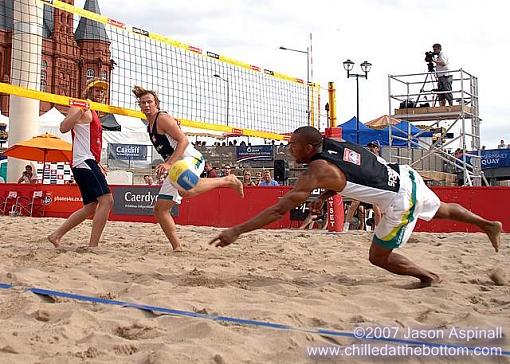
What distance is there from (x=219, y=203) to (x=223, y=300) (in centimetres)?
672

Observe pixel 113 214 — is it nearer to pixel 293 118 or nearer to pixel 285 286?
pixel 293 118

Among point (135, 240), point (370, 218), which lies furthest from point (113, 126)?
point (135, 240)

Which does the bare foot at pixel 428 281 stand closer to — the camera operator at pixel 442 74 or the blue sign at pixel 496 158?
the camera operator at pixel 442 74

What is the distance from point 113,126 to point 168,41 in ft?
64.1

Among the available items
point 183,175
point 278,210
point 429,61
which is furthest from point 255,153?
point 278,210

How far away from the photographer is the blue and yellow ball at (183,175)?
4.32 m

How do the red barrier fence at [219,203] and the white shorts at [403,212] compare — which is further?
the red barrier fence at [219,203]

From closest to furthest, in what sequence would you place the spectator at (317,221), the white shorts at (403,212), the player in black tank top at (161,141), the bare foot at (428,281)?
1. the white shorts at (403,212)
2. the bare foot at (428,281)
3. the player in black tank top at (161,141)
4. the spectator at (317,221)

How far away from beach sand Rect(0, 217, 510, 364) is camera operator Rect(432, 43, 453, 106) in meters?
7.26

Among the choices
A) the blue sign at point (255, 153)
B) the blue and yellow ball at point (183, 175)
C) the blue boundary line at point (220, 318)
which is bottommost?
the blue boundary line at point (220, 318)

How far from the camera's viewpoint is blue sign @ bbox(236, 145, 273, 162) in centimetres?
2217

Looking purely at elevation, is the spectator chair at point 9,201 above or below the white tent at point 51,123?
below

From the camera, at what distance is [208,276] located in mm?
3703

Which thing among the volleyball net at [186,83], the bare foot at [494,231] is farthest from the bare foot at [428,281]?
the volleyball net at [186,83]
